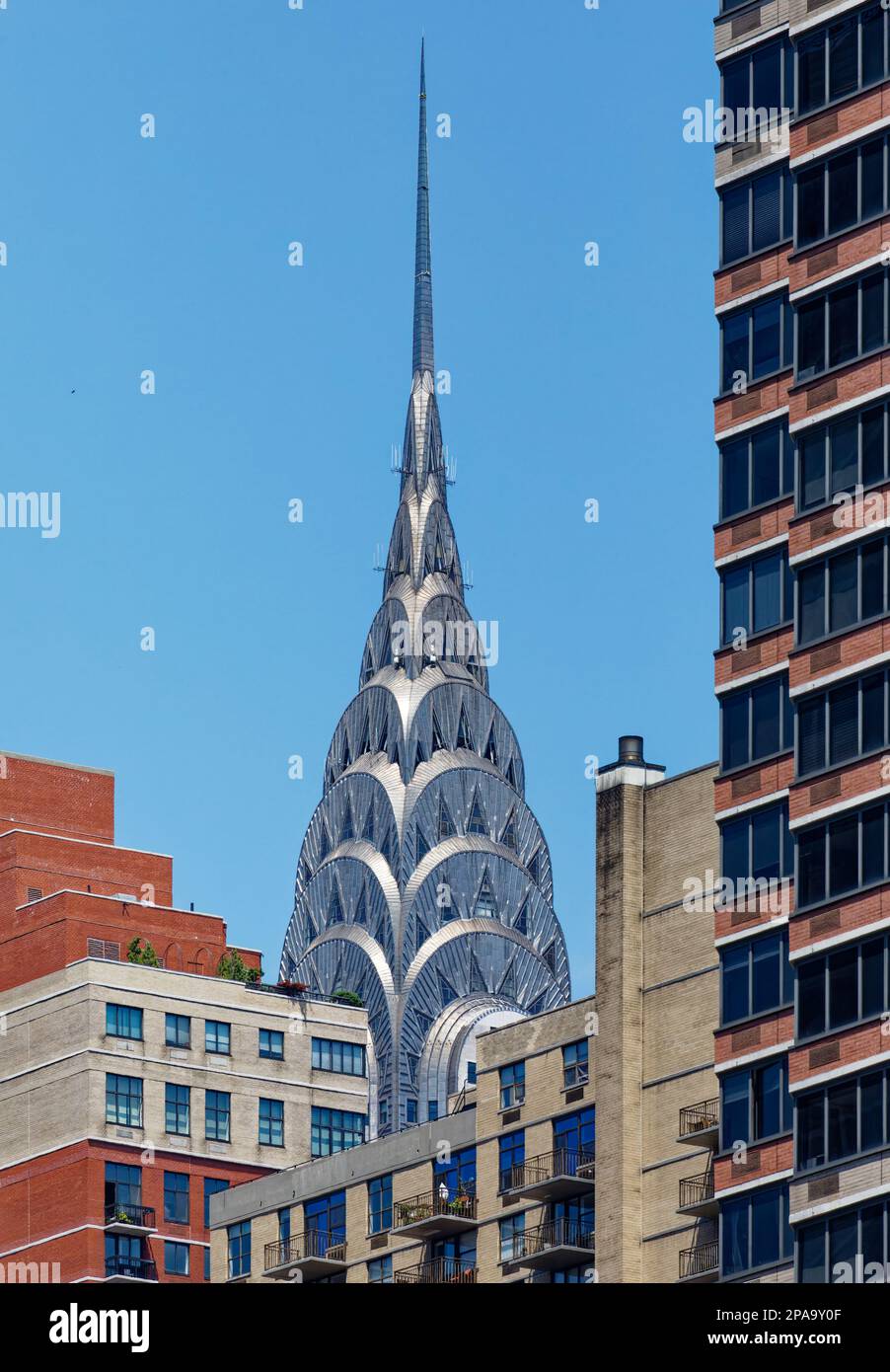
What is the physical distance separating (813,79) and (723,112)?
21.2 ft

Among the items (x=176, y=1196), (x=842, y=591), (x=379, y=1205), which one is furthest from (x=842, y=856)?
(x=176, y=1196)

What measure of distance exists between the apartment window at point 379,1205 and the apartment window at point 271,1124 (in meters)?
24.2

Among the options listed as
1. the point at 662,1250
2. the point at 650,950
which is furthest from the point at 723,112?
the point at 662,1250

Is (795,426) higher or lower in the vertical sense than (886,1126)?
higher

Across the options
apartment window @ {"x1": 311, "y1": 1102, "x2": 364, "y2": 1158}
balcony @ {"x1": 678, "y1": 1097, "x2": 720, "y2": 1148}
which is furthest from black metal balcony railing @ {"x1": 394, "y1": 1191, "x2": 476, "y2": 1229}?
apartment window @ {"x1": 311, "y1": 1102, "x2": 364, "y2": 1158}

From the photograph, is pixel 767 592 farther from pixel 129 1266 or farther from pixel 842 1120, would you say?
pixel 129 1266

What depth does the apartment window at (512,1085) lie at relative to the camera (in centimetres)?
11025

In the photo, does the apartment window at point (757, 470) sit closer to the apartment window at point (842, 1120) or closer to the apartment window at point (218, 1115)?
the apartment window at point (842, 1120)

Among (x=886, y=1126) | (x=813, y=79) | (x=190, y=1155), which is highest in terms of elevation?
(x=813, y=79)

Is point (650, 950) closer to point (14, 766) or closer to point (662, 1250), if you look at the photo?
point (662, 1250)

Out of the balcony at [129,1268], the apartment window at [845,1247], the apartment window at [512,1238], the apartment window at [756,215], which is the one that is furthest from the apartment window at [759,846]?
the balcony at [129,1268]

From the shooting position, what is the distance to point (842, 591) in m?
75.1
